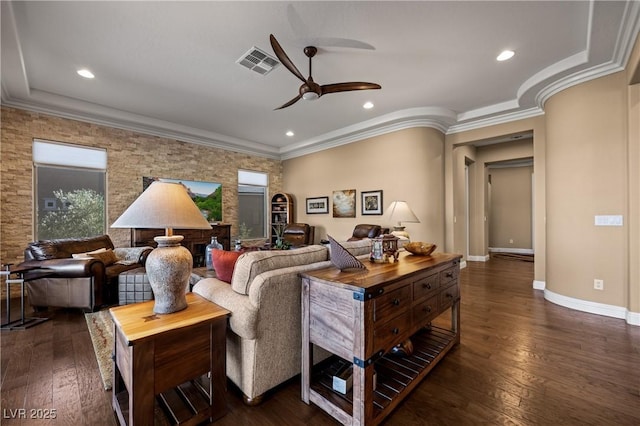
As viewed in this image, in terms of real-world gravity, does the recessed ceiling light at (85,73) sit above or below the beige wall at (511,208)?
above

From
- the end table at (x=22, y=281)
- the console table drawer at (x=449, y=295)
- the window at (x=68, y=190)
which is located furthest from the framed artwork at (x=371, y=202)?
the end table at (x=22, y=281)

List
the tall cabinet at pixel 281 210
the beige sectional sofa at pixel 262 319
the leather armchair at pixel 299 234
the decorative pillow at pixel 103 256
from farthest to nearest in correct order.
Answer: the tall cabinet at pixel 281 210 → the leather armchair at pixel 299 234 → the decorative pillow at pixel 103 256 → the beige sectional sofa at pixel 262 319

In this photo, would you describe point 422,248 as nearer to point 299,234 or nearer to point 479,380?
point 479,380

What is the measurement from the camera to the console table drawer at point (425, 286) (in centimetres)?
188

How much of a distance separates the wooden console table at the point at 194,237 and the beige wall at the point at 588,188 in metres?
5.25

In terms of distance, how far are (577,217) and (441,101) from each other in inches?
100.0

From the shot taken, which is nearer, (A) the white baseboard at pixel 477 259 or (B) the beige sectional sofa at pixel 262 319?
(B) the beige sectional sofa at pixel 262 319

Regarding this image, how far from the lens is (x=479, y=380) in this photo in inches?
76.3

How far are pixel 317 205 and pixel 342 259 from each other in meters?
5.00

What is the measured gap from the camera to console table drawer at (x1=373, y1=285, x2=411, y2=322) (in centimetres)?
150

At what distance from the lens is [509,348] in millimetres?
2396

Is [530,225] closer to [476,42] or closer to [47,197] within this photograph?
[476,42]

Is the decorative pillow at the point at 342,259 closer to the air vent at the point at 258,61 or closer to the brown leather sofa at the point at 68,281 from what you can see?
the air vent at the point at 258,61

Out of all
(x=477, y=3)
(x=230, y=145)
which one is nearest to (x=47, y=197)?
(x=230, y=145)
